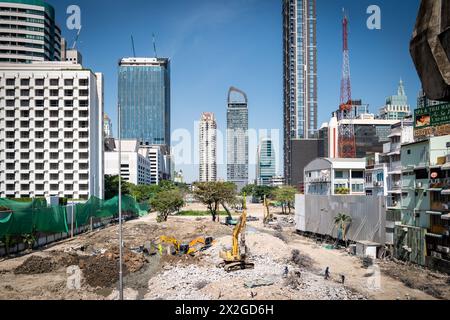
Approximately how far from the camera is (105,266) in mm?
29625

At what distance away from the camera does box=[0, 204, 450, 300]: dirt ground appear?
2341cm

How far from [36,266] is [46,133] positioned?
5150cm

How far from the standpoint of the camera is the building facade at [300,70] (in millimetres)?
158625

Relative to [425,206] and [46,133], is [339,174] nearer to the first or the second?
[425,206]

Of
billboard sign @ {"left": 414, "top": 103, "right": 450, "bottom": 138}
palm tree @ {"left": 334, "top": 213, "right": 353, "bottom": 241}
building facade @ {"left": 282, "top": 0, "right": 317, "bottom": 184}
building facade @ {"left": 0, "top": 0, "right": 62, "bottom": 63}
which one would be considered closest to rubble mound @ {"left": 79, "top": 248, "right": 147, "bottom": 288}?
palm tree @ {"left": 334, "top": 213, "right": 353, "bottom": 241}

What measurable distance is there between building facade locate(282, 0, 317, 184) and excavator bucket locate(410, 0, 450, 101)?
152 metres

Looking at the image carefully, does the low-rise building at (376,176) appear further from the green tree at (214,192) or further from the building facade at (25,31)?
the building facade at (25,31)

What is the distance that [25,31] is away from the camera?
120 meters

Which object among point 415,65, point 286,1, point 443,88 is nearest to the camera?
point 443,88

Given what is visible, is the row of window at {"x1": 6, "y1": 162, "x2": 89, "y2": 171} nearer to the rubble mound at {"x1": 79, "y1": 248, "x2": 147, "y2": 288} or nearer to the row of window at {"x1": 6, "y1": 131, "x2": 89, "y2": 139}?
the row of window at {"x1": 6, "y1": 131, "x2": 89, "y2": 139}

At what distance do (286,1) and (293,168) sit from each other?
82.5 meters

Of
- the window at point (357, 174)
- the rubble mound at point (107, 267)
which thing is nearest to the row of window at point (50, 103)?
the rubble mound at point (107, 267)
